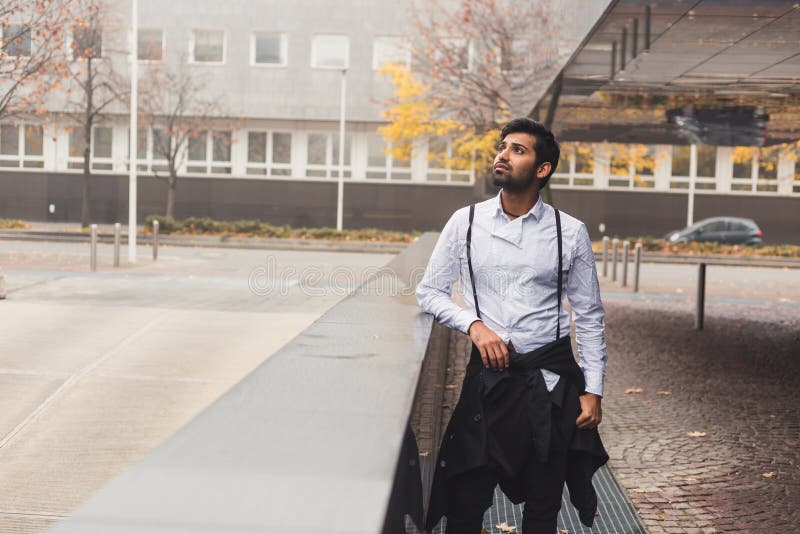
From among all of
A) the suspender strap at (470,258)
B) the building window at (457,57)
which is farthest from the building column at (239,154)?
the suspender strap at (470,258)

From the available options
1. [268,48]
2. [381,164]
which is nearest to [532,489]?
[381,164]

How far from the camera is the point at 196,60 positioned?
4569 centimetres

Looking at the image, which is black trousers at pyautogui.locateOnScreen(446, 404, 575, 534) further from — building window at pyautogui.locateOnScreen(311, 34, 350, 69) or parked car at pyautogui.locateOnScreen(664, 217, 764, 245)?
building window at pyautogui.locateOnScreen(311, 34, 350, 69)

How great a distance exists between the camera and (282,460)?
2.07m

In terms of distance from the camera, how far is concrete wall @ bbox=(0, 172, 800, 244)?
44312 millimetres

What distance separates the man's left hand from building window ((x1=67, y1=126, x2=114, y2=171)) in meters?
44.9

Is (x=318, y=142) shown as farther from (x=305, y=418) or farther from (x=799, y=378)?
(x=305, y=418)

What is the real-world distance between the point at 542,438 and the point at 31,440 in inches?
250

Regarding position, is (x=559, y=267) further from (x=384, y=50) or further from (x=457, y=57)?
(x=384, y=50)

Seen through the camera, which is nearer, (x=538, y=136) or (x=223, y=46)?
(x=538, y=136)

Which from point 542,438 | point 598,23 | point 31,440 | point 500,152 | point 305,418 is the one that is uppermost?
point 598,23

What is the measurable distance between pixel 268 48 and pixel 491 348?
143 feet

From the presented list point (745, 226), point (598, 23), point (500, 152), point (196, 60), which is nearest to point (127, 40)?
point (196, 60)

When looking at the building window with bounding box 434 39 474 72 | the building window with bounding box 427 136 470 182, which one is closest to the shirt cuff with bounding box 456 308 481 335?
the building window with bounding box 434 39 474 72
